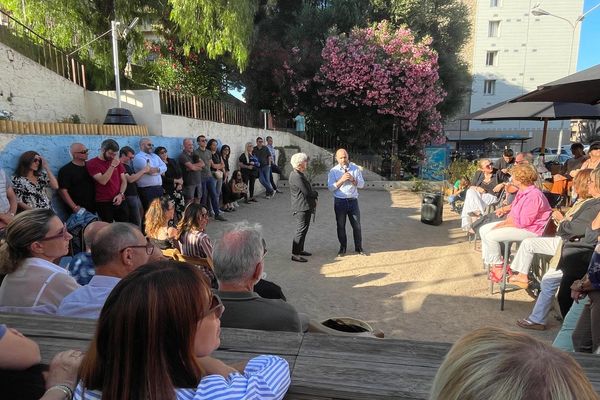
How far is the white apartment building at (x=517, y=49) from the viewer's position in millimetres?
27703

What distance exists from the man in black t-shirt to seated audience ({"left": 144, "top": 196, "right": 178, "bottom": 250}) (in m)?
1.57

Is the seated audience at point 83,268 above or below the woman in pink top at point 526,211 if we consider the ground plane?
below

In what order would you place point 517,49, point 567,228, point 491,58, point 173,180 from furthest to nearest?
point 491,58 → point 517,49 → point 173,180 → point 567,228

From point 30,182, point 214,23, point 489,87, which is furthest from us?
point 489,87

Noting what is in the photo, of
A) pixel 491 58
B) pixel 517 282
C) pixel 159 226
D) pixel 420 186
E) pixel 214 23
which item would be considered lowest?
pixel 517 282

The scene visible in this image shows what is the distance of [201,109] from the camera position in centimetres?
1016

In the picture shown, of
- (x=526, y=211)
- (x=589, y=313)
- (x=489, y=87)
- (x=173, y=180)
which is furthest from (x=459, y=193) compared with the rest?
(x=489, y=87)

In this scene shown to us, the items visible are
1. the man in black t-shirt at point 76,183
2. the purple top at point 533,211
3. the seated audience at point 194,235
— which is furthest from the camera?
the man in black t-shirt at point 76,183

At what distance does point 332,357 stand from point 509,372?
816 millimetres

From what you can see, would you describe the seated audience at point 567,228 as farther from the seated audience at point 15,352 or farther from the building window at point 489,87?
the building window at point 489,87

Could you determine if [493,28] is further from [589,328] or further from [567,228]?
[589,328]

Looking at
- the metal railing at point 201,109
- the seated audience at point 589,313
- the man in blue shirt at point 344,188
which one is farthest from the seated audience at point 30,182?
the seated audience at point 589,313

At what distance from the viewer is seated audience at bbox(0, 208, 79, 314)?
6.81 ft

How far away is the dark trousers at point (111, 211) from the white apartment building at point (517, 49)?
29196 millimetres
